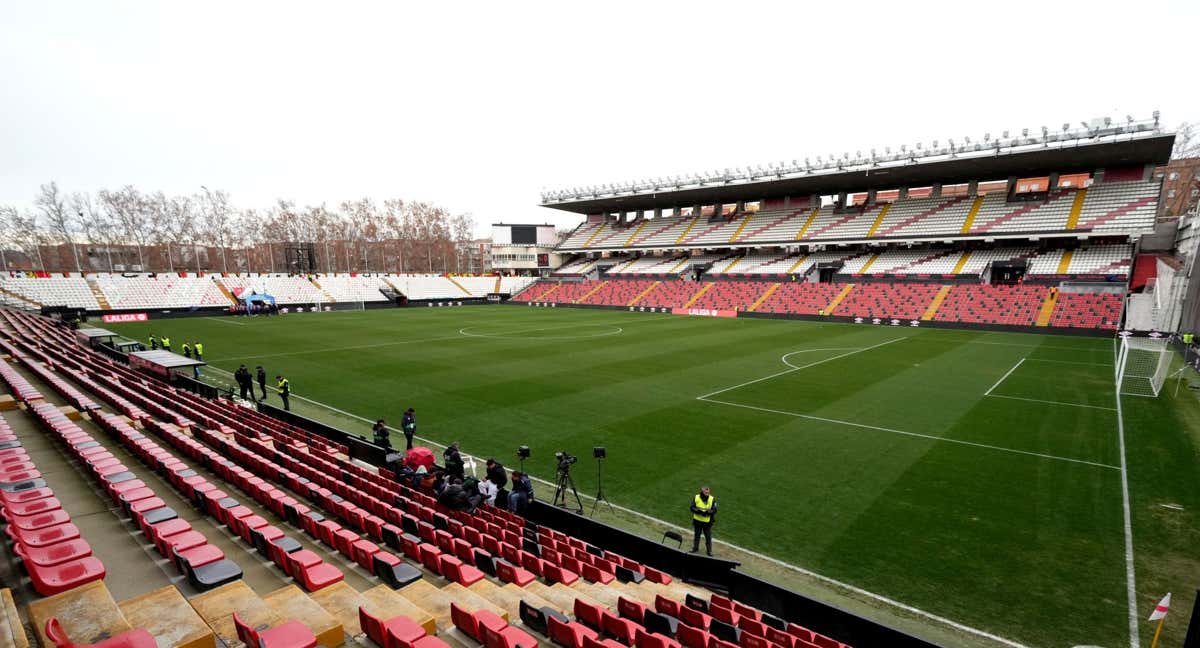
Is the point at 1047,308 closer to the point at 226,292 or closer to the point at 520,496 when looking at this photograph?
the point at 520,496

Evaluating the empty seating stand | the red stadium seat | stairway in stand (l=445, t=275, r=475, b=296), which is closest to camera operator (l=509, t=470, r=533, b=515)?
the red stadium seat

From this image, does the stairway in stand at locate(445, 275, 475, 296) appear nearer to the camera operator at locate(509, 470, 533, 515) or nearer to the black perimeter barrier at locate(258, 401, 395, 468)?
the black perimeter barrier at locate(258, 401, 395, 468)

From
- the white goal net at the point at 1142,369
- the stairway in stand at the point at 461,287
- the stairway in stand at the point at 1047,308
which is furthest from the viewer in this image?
the stairway in stand at the point at 461,287

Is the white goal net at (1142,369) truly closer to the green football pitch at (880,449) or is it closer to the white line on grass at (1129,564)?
the green football pitch at (880,449)

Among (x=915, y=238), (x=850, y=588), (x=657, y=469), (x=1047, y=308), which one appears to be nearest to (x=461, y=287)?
(x=915, y=238)

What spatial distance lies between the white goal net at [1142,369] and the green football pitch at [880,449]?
672mm

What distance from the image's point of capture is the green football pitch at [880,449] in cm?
759

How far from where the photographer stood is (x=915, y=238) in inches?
1812

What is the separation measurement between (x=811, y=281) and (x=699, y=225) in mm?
18205

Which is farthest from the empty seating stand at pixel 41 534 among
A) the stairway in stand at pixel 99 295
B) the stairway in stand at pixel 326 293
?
the stairway in stand at pixel 326 293

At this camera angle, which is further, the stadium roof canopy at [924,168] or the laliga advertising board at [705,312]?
the laliga advertising board at [705,312]

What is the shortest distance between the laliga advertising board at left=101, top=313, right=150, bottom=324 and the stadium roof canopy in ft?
148

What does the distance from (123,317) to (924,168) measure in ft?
223

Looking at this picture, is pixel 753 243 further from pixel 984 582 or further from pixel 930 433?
pixel 984 582
